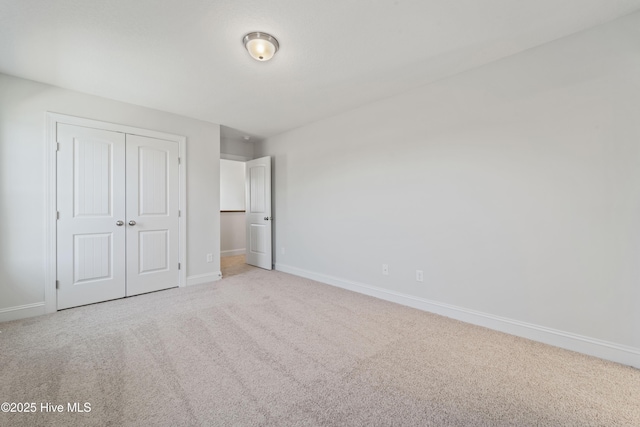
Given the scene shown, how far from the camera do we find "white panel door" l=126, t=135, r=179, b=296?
10.7 feet

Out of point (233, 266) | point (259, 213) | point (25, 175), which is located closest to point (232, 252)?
point (233, 266)

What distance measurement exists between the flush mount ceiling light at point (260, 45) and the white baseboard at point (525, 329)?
2793 mm

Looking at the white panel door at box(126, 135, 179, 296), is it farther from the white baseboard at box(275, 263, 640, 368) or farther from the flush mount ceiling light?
the white baseboard at box(275, 263, 640, 368)

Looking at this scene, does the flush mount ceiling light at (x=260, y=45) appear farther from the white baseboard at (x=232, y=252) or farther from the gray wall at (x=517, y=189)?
the white baseboard at (x=232, y=252)

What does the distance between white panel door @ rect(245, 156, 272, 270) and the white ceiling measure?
1851mm

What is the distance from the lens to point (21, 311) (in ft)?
8.46

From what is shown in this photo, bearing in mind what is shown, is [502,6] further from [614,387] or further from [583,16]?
[614,387]

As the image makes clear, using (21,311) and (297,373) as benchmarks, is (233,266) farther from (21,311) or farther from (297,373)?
(297,373)

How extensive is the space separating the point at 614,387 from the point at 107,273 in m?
4.66

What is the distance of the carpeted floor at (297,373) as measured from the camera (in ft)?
4.46

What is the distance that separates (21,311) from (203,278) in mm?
1793

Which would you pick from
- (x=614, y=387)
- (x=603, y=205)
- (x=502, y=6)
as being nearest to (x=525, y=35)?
(x=502, y=6)

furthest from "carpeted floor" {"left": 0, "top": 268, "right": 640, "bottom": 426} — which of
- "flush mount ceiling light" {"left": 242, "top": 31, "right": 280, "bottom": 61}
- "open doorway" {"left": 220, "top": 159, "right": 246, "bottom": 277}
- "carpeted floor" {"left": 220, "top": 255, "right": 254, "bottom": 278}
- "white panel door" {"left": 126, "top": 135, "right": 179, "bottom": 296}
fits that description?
"open doorway" {"left": 220, "top": 159, "right": 246, "bottom": 277}

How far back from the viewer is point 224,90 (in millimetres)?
2869
